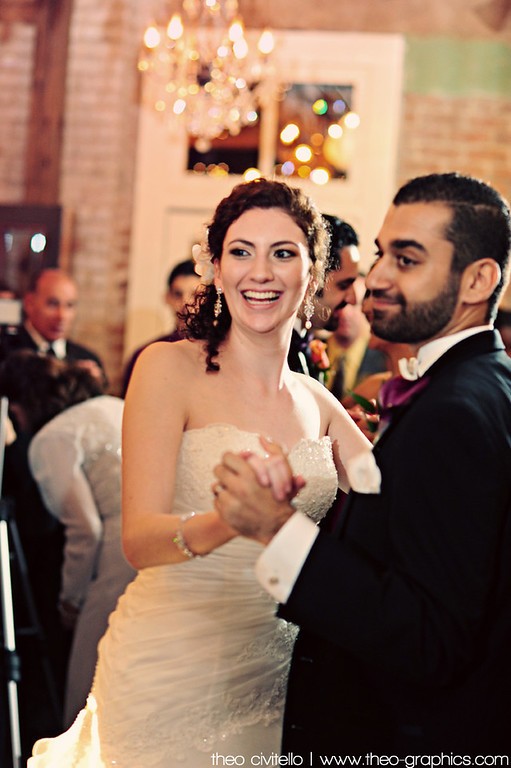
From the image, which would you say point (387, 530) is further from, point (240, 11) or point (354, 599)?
point (240, 11)

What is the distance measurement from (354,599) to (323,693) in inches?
14.8

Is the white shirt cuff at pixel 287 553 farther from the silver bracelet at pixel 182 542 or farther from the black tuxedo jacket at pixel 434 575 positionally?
the silver bracelet at pixel 182 542

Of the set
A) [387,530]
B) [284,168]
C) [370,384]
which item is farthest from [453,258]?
[284,168]

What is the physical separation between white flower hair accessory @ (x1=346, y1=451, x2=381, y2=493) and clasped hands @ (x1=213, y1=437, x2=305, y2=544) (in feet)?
0.37

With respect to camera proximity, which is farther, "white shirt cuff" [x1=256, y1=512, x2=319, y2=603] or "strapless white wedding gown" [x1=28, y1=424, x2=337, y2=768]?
"strapless white wedding gown" [x1=28, y1=424, x2=337, y2=768]

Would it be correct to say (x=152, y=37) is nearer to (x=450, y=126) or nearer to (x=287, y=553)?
(x=450, y=126)

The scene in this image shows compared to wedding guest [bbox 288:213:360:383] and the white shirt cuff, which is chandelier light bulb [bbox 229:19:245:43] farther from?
the white shirt cuff

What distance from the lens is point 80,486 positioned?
13.0 feet

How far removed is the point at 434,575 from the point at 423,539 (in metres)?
0.05

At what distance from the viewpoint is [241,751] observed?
2254 millimetres

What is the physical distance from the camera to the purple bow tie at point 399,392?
168 centimetres

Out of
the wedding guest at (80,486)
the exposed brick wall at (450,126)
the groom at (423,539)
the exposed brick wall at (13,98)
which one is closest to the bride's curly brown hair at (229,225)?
the groom at (423,539)

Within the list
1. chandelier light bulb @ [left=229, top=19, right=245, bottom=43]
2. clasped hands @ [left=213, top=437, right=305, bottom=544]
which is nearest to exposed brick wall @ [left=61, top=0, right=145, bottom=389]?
chandelier light bulb @ [left=229, top=19, right=245, bottom=43]

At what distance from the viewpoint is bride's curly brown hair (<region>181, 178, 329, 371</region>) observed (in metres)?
2.45
